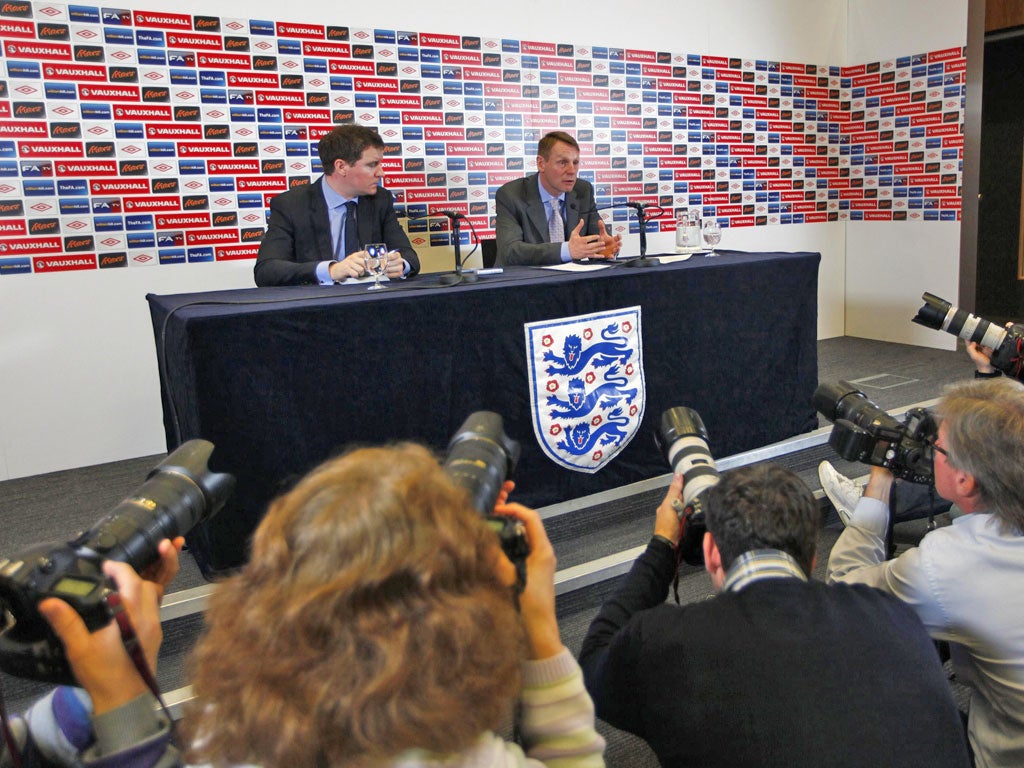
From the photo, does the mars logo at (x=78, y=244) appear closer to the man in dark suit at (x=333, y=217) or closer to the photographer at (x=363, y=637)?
the man in dark suit at (x=333, y=217)

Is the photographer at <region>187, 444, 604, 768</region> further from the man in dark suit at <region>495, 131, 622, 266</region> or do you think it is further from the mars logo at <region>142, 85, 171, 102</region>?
the mars logo at <region>142, 85, 171, 102</region>

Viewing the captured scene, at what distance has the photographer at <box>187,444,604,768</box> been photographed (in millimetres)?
629

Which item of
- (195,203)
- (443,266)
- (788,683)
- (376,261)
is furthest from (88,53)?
(788,683)

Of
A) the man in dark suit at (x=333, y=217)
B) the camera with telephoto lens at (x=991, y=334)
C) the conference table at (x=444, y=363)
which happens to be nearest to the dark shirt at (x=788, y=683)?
the conference table at (x=444, y=363)

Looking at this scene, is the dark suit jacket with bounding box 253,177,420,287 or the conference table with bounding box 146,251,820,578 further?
the dark suit jacket with bounding box 253,177,420,287

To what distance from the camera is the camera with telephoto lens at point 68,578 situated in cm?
81

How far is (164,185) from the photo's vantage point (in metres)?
3.45

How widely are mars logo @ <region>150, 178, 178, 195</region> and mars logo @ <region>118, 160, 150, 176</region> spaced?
55 millimetres

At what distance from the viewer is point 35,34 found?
3.10m

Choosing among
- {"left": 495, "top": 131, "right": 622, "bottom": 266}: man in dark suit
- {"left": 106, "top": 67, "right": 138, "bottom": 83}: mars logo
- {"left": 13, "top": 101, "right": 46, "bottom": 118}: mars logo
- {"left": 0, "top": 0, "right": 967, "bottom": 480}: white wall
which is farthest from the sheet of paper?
{"left": 13, "top": 101, "right": 46, "bottom": 118}: mars logo

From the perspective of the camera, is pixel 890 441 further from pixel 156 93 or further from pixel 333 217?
pixel 156 93

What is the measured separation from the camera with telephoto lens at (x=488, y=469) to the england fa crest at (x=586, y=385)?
4.31ft

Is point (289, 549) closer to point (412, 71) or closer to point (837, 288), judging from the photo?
point (412, 71)

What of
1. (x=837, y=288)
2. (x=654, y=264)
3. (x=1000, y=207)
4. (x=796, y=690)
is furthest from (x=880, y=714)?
(x=1000, y=207)
